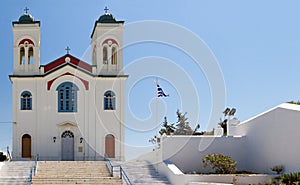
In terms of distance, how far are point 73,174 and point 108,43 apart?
1227 centimetres

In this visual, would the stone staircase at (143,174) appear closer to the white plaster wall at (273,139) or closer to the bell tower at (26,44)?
the white plaster wall at (273,139)

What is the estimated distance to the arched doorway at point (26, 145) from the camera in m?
33.1

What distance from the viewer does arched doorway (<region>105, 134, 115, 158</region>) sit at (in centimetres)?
3375

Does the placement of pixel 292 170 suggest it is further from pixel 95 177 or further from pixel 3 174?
pixel 3 174

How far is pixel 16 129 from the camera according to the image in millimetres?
33312

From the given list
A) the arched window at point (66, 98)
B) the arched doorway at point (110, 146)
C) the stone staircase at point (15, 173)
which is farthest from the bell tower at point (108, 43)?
the stone staircase at point (15, 173)

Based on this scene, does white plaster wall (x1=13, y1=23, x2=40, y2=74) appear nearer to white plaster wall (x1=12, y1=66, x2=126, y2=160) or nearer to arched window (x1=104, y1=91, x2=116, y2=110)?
white plaster wall (x1=12, y1=66, x2=126, y2=160)

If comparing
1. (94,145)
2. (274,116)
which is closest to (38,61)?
(94,145)

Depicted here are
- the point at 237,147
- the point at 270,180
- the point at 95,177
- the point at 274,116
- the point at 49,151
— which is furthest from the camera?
the point at 49,151

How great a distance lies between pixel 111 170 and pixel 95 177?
113 centimetres

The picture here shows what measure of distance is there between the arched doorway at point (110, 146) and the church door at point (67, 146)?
205cm

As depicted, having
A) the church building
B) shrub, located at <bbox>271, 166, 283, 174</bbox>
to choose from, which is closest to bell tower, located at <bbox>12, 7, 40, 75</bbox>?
the church building

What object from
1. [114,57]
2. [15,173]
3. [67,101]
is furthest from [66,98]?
[15,173]

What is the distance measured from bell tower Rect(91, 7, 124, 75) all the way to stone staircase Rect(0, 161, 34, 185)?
9721 millimetres
